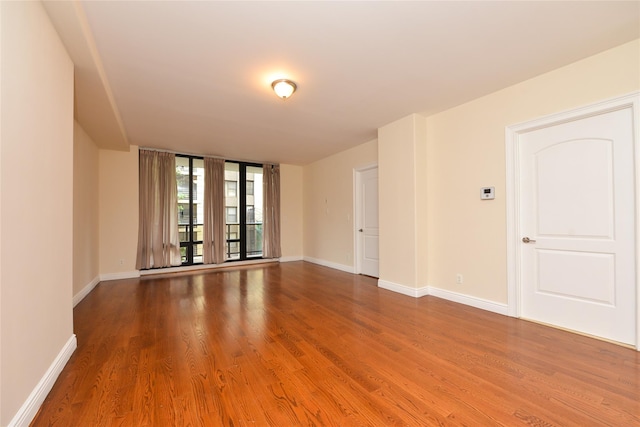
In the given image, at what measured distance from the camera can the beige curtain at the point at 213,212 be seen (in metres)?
5.89

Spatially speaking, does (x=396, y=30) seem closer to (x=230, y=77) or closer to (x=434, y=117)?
(x=230, y=77)

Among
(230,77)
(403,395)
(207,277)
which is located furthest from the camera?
(207,277)

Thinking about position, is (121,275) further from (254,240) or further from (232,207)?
(254,240)

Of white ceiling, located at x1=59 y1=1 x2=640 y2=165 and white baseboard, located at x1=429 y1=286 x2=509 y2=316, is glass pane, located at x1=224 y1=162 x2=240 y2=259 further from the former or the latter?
white baseboard, located at x1=429 y1=286 x2=509 y2=316

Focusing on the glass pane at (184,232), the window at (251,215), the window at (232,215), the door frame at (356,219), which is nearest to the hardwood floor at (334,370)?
the door frame at (356,219)

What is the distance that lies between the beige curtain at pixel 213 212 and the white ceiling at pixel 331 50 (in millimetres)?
2215

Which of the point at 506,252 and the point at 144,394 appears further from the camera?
the point at 506,252

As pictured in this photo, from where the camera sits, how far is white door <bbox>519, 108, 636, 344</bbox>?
237 cm

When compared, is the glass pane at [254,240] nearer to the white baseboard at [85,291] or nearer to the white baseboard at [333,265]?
the white baseboard at [333,265]

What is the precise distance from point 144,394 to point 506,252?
3591 mm

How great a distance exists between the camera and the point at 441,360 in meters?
2.14

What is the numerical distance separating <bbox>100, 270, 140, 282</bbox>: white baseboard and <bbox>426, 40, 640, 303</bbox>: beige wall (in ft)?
17.4

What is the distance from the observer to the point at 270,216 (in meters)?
6.76

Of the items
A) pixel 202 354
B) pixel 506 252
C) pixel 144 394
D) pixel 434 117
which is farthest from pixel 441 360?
pixel 434 117
